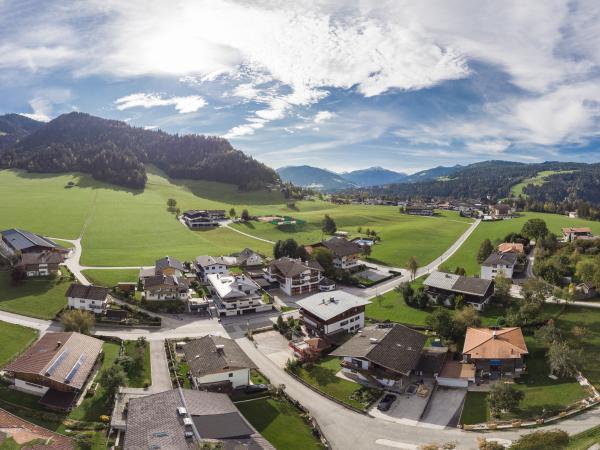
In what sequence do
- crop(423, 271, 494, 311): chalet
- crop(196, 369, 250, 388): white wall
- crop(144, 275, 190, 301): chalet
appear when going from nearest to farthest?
crop(196, 369, 250, 388): white wall, crop(423, 271, 494, 311): chalet, crop(144, 275, 190, 301): chalet

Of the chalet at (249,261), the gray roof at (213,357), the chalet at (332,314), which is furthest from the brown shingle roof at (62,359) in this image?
the chalet at (249,261)

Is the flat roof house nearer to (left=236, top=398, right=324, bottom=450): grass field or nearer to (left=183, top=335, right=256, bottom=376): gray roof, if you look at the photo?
(left=236, top=398, right=324, bottom=450): grass field

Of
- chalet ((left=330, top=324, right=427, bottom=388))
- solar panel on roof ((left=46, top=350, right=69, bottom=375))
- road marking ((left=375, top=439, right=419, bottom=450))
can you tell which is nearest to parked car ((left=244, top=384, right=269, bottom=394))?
chalet ((left=330, top=324, right=427, bottom=388))

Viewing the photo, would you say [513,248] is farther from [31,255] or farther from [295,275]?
[31,255]

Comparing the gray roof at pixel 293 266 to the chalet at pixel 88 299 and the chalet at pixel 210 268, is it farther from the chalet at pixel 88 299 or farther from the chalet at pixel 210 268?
the chalet at pixel 88 299

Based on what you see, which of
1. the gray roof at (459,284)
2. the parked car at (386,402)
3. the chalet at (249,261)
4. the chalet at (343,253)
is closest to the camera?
the parked car at (386,402)

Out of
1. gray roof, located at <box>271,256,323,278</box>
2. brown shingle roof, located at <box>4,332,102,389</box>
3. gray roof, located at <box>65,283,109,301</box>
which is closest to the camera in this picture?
brown shingle roof, located at <box>4,332,102,389</box>
